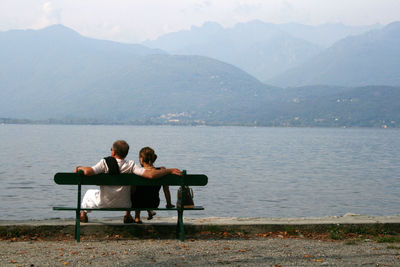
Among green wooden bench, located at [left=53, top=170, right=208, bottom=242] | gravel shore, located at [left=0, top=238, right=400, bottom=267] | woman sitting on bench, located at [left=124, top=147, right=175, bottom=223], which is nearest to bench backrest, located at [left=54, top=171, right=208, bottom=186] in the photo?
green wooden bench, located at [left=53, top=170, right=208, bottom=242]

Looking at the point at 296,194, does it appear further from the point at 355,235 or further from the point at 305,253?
the point at 305,253

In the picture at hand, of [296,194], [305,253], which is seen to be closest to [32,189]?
[296,194]

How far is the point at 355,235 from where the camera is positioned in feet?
29.5

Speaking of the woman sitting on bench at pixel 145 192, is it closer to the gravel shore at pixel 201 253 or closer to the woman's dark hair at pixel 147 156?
the woman's dark hair at pixel 147 156

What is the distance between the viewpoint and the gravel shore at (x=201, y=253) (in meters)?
6.67

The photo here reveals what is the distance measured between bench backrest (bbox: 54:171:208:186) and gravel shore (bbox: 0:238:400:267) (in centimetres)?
83

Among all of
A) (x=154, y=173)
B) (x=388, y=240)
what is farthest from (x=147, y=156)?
(x=388, y=240)

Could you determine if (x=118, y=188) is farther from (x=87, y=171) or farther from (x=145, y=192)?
(x=87, y=171)

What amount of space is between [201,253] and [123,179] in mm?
1756

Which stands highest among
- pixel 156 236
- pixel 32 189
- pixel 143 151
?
pixel 143 151

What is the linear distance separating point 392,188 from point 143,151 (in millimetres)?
25538

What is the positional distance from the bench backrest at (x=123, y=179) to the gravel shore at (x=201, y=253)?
825 mm

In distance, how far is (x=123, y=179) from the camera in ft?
27.2

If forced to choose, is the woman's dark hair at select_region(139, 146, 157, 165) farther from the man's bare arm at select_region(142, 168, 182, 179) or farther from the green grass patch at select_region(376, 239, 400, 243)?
the green grass patch at select_region(376, 239, 400, 243)
